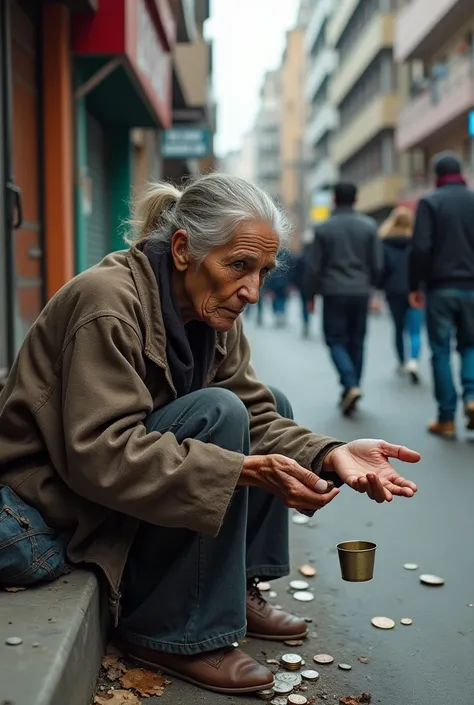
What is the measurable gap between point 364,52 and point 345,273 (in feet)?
123

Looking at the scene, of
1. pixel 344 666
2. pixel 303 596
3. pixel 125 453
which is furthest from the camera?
pixel 303 596

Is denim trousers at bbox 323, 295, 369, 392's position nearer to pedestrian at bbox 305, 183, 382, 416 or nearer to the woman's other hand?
pedestrian at bbox 305, 183, 382, 416

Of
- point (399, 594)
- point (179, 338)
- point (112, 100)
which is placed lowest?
point (399, 594)

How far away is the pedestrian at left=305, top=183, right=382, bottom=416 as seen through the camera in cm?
901

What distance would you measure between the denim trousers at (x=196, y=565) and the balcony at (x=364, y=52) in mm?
39694

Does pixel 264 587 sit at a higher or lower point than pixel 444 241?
lower

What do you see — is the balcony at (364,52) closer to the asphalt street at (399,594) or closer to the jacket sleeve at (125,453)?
the asphalt street at (399,594)

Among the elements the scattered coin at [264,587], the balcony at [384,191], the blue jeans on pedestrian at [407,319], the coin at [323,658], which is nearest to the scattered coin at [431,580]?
the scattered coin at [264,587]

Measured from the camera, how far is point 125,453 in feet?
8.54

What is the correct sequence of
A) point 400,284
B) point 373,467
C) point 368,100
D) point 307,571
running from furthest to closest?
point 368,100, point 400,284, point 307,571, point 373,467

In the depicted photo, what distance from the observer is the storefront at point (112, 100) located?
8961mm

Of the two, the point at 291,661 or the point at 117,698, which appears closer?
the point at 117,698

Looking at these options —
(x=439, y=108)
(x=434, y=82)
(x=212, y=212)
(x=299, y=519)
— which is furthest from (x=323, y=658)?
(x=434, y=82)

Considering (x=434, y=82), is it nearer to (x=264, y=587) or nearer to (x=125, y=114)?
(x=125, y=114)
